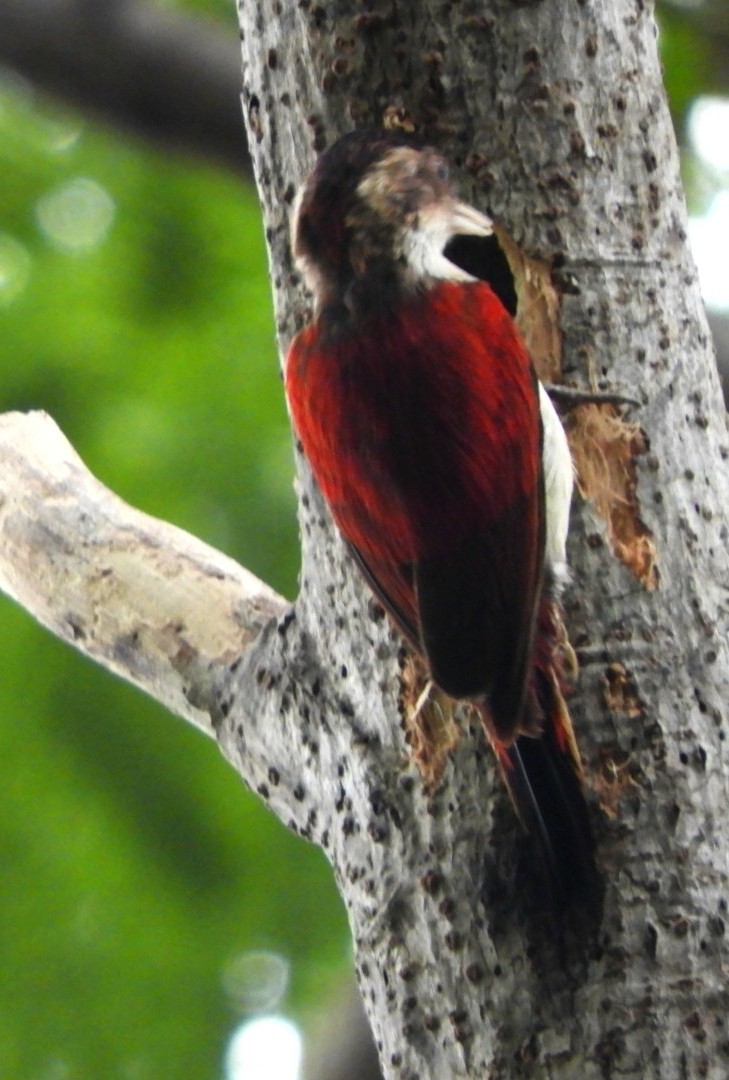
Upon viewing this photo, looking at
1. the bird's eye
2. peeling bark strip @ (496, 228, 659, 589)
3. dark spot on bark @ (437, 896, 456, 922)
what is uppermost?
the bird's eye

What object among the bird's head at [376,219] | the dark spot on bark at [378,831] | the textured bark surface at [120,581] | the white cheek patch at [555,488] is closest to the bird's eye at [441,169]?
the bird's head at [376,219]

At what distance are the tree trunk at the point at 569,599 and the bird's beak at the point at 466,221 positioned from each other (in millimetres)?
46

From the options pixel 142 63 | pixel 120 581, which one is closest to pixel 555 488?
pixel 120 581

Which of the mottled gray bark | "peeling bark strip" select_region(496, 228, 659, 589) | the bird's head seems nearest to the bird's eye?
the bird's head

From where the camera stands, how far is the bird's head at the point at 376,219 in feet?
7.39

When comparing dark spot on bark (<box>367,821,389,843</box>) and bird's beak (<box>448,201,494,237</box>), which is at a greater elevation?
bird's beak (<box>448,201,494,237</box>)

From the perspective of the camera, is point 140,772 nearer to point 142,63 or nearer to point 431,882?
point 142,63

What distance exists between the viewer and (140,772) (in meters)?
5.84

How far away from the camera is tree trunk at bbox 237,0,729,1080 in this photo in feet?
7.19

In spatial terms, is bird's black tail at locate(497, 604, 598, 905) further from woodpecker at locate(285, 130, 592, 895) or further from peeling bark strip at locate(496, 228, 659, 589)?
peeling bark strip at locate(496, 228, 659, 589)

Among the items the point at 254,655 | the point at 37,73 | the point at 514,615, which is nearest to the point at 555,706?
the point at 514,615

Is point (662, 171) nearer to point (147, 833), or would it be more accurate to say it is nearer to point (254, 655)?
point (254, 655)

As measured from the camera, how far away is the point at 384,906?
231cm

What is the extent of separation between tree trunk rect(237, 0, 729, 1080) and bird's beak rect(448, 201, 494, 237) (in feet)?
0.15
